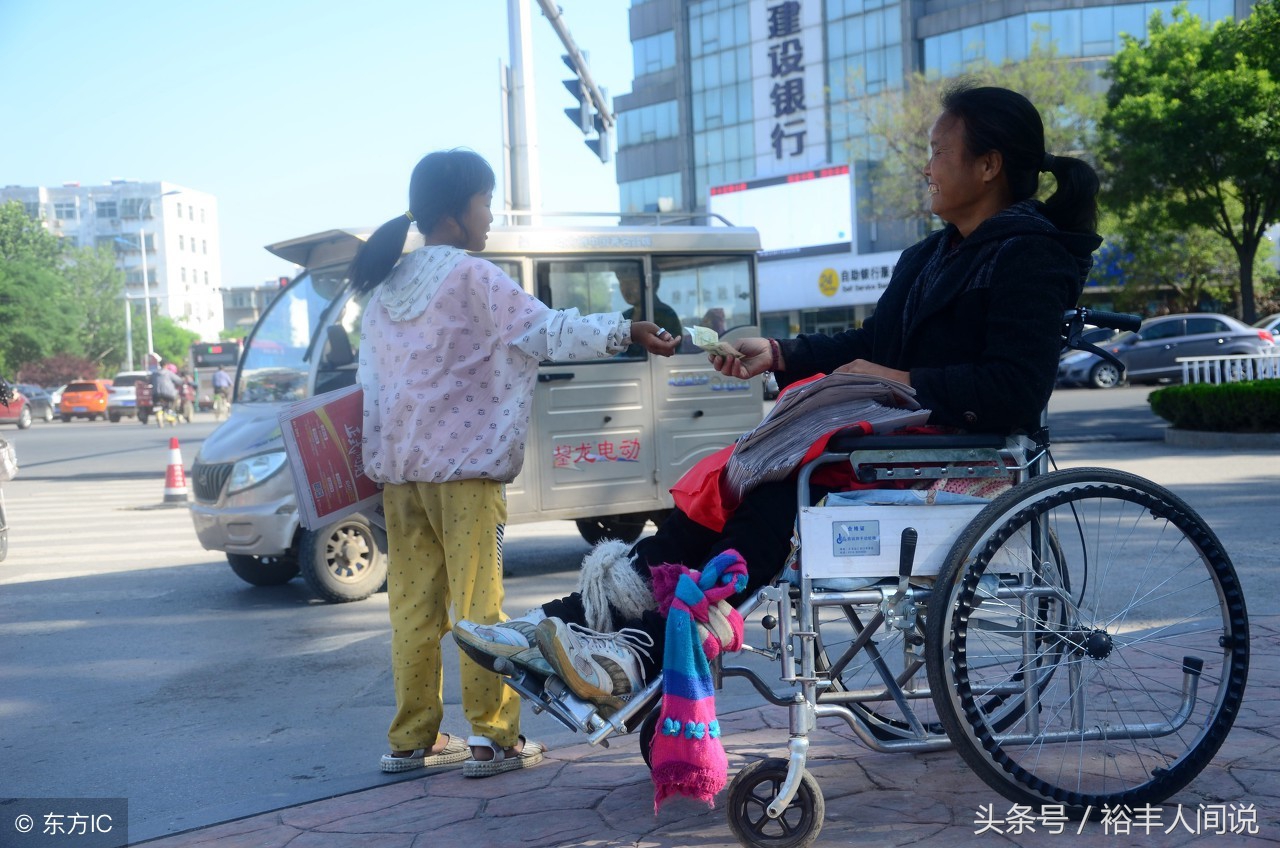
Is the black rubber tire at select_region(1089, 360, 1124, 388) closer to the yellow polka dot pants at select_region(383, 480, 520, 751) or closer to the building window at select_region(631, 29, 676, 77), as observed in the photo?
the yellow polka dot pants at select_region(383, 480, 520, 751)

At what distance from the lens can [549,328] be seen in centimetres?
358

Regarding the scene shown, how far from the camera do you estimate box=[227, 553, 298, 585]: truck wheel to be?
25.8 feet

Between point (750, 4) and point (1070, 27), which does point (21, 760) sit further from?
point (750, 4)

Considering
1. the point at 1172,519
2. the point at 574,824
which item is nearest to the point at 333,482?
the point at 574,824

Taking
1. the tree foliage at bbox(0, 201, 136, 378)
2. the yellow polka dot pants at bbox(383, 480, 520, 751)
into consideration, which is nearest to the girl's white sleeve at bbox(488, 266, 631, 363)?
the yellow polka dot pants at bbox(383, 480, 520, 751)

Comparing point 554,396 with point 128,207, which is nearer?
point 554,396

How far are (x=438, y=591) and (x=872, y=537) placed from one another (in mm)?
1597

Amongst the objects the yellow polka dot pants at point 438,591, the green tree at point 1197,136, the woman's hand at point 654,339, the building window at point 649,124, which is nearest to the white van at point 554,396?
the yellow polka dot pants at point 438,591

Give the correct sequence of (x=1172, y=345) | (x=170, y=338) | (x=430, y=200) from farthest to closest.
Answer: (x=170, y=338) < (x=1172, y=345) < (x=430, y=200)

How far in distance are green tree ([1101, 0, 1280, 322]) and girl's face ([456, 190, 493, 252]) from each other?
21810 mm

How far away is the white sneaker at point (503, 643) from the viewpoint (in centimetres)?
282

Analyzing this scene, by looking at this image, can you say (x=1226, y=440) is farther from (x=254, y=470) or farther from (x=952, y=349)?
(x=952, y=349)

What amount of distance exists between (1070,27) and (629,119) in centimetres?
2183

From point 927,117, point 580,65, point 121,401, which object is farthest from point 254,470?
point 121,401
